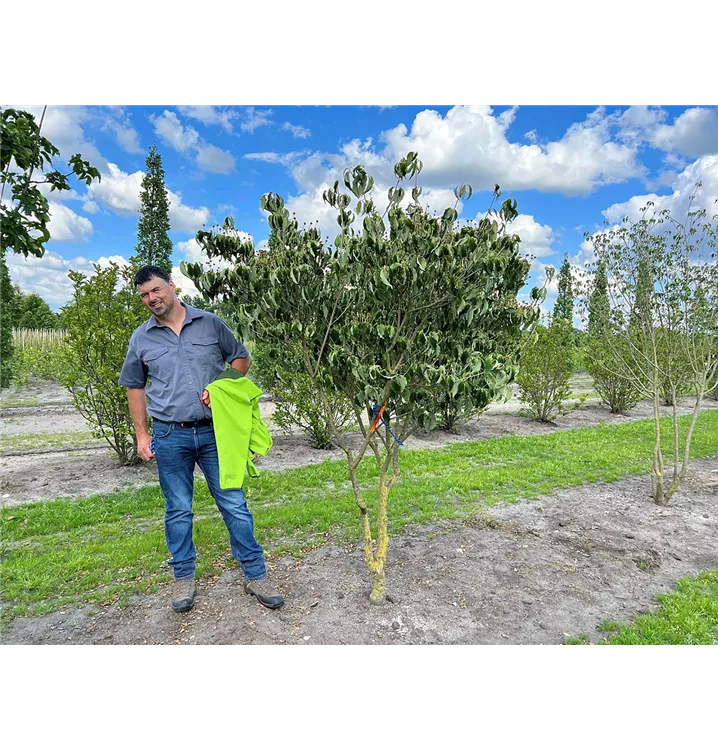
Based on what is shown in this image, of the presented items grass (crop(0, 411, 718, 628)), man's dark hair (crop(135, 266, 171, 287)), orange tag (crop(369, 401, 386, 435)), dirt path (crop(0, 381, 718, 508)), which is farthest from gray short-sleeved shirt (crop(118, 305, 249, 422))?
dirt path (crop(0, 381, 718, 508))

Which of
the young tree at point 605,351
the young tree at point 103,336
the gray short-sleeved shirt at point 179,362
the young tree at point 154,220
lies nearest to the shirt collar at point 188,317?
the gray short-sleeved shirt at point 179,362

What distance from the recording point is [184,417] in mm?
2859

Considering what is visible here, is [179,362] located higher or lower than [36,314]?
lower

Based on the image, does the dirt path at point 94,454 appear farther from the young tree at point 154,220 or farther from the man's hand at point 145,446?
the young tree at point 154,220

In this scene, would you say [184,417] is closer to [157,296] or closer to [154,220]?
[157,296]

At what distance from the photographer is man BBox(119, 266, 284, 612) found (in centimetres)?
287

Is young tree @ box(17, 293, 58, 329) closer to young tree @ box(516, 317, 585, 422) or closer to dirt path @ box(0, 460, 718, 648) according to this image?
young tree @ box(516, 317, 585, 422)

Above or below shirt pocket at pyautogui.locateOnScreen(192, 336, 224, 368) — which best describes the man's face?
above

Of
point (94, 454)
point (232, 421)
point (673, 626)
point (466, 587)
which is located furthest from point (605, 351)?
point (94, 454)

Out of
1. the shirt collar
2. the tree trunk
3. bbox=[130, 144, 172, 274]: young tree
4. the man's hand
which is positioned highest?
bbox=[130, 144, 172, 274]: young tree

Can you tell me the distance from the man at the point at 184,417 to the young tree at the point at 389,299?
1.02ft

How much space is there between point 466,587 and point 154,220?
25.9m

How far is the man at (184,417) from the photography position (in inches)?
113
